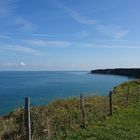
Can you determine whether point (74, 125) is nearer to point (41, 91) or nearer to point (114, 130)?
point (114, 130)

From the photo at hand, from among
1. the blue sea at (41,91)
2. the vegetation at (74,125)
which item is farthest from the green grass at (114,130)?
the blue sea at (41,91)

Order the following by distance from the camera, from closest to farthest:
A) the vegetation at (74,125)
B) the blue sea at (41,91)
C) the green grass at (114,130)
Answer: the vegetation at (74,125), the green grass at (114,130), the blue sea at (41,91)

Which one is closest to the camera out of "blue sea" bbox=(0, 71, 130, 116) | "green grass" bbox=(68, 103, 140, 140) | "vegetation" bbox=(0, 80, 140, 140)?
"vegetation" bbox=(0, 80, 140, 140)

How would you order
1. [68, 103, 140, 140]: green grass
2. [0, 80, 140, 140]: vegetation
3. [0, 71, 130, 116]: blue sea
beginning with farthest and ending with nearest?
[0, 71, 130, 116]: blue sea, [68, 103, 140, 140]: green grass, [0, 80, 140, 140]: vegetation

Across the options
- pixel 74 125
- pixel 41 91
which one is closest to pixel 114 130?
pixel 74 125

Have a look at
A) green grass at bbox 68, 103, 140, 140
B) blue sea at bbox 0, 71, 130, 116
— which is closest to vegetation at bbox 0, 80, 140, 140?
green grass at bbox 68, 103, 140, 140

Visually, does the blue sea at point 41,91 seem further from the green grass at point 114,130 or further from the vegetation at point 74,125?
the green grass at point 114,130

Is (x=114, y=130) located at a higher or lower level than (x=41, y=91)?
higher

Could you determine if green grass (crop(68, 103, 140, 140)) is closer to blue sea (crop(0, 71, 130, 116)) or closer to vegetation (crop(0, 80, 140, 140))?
vegetation (crop(0, 80, 140, 140))

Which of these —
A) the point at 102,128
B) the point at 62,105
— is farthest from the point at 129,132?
the point at 62,105

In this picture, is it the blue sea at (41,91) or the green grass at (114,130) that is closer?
the green grass at (114,130)

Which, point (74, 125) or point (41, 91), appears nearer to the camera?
point (74, 125)

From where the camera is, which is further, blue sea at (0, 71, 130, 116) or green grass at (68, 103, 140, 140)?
blue sea at (0, 71, 130, 116)

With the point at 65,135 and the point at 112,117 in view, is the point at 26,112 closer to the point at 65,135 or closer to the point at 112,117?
the point at 65,135
